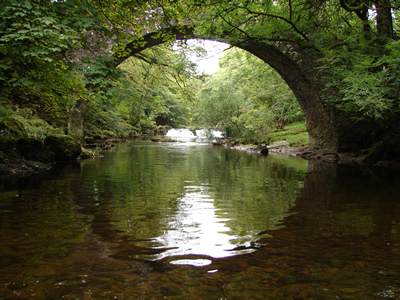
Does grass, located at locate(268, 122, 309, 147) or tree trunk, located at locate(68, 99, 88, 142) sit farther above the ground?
tree trunk, located at locate(68, 99, 88, 142)

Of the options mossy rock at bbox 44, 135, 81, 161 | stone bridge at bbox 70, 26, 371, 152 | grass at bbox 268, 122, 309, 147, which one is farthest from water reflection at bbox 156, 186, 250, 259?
grass at bbox 268, 122, 309, 147

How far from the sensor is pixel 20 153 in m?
6.59

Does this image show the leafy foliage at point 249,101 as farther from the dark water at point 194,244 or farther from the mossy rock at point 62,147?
the dark water at point 194,244

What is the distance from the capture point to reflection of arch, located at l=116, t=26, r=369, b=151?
11.2 metres

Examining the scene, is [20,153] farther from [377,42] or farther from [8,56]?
[377,42]

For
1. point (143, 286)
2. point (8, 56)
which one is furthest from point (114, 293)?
point (8, 56)

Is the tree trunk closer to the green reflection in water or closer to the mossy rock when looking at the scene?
the mossy rock

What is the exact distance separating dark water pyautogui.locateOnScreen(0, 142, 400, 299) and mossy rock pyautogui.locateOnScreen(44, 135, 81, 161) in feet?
12.7

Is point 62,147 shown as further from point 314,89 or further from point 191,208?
point 314,89

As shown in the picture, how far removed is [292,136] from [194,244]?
1605cm

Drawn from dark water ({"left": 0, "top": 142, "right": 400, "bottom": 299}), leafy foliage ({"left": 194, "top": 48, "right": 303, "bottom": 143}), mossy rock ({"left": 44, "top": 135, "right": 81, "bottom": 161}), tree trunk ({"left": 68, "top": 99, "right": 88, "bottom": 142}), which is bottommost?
dark water ({"left": 0, "top": 142, "right": 400, "bottom": 299})

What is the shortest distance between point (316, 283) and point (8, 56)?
4.79m

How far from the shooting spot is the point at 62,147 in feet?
27.1

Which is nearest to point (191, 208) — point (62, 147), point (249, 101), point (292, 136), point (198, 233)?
point (198, 233)
